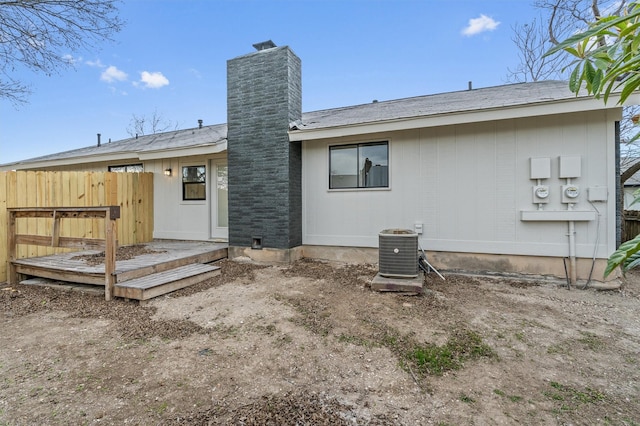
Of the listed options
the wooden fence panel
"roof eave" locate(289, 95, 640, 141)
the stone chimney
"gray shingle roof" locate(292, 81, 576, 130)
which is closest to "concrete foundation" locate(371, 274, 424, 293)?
the stone chimney

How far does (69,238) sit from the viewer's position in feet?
15.3

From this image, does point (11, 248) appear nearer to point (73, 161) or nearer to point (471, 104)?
point (73, 161)

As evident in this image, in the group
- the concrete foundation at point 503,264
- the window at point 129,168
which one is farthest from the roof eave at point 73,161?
the concrete foundation at point 503,264

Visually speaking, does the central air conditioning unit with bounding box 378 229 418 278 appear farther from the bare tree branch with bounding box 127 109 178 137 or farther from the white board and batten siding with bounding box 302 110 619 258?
the bare tree branch with bounding box 127 109 178 137

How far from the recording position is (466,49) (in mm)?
10836

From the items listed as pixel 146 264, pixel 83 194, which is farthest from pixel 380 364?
pixel 83 194

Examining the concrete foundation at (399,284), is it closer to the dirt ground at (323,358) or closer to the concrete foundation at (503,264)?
the dirt ground at (323,358)

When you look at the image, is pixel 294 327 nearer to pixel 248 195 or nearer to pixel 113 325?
pixel 113 325

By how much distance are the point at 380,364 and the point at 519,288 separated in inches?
137

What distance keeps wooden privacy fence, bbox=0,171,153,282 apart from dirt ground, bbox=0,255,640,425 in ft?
5.73

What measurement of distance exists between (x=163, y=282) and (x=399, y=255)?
3.65m

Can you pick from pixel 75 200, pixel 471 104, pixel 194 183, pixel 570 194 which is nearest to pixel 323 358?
pixel 570 194

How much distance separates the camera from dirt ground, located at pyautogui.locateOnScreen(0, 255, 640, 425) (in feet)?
6.98

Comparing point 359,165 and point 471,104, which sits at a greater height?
point 471,104
